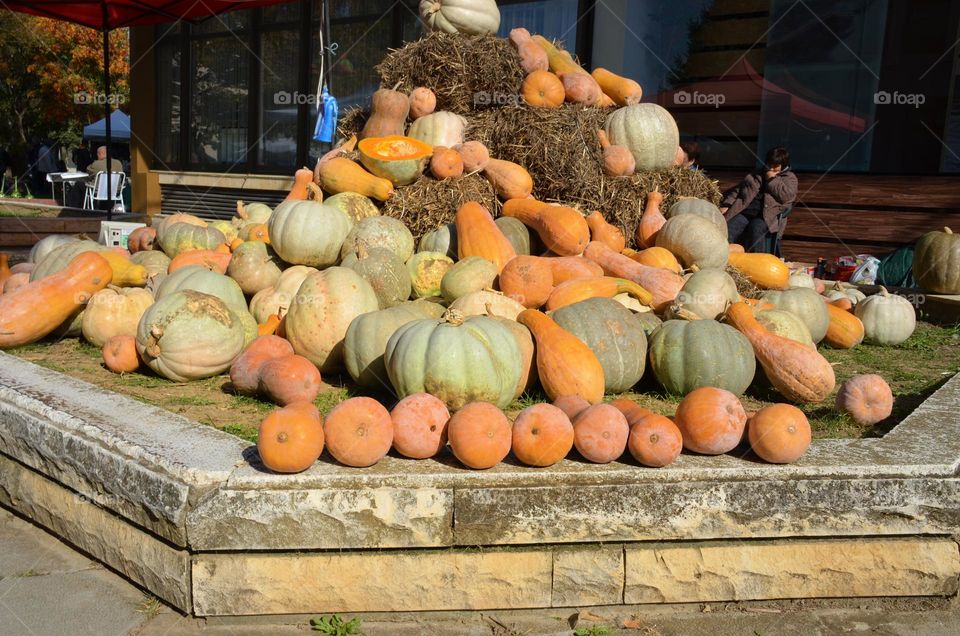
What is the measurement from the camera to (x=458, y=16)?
6.53 m

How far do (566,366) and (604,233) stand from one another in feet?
7.17

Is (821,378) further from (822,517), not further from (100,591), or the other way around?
(100,591)

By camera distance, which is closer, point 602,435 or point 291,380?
point 602,435

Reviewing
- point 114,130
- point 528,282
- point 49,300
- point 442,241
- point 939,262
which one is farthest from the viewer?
point 114,130

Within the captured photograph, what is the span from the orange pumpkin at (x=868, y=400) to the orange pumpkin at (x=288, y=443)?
217 cm

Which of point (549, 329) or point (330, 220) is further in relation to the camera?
point (330, 220)

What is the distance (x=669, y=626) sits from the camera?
2262 mm

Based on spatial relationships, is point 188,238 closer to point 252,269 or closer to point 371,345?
point 252,269

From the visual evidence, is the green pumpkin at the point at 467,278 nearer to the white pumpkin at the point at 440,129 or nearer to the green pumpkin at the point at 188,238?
the white pumpkin at the point at 440,129

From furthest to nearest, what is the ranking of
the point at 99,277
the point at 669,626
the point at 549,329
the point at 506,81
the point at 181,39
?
the point at 181,39 < the point at 506,81 < the point at 99,277 < the point at 549,329 < the point at 669,626

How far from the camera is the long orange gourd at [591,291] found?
13.2 ft

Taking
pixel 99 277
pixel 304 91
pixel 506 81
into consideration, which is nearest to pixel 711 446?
pixel 99 277

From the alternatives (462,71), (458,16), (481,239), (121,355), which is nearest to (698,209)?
(481,239)

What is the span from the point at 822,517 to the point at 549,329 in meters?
1.32
